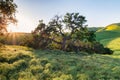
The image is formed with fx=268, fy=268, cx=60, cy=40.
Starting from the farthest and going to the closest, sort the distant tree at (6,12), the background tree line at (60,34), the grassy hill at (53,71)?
the background tree line at (60,34) < the distant tree at (6,12) < the grassy hill at (53,71)

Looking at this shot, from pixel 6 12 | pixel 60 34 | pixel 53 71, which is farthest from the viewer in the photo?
pixel 60 34

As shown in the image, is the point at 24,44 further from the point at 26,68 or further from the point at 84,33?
the point at 26,68

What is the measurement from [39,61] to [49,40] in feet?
77.3

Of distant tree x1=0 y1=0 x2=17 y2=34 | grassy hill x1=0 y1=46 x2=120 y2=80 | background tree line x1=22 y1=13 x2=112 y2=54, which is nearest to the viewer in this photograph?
grassy hill x1=0 y1=46 x2=120 y2=80

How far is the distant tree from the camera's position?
43.1m

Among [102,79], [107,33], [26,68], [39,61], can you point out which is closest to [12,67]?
[26,68]

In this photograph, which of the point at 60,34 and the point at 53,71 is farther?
the point at 60,34

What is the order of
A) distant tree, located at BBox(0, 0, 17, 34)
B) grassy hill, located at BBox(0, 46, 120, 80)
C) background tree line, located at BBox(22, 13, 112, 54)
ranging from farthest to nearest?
1. background tree line, located at BBox(22, 13, 112, 54)
2. distant tree, located at BBox(0, 0, 17, 34)
3. grassy hill, located at BBox(0, 46, 120, 80)

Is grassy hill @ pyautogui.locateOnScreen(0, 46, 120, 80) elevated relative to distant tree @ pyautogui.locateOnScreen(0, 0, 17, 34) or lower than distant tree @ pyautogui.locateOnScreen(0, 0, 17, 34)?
lower

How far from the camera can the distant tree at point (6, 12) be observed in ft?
141

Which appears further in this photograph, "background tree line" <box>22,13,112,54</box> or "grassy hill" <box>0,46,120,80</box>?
"background tree line" <box>22,13,112,54</box>

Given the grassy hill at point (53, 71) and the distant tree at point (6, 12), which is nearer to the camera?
the grassy hill at point (53, 71)

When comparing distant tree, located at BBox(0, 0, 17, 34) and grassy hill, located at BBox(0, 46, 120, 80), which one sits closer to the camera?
grassy hill, located at BBox(0, 46, 120, 80)

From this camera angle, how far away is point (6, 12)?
143ft
